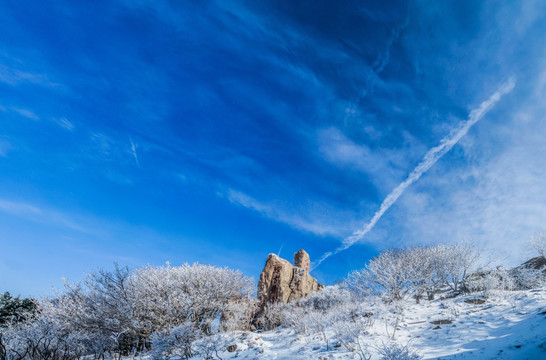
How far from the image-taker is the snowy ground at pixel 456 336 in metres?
9.38

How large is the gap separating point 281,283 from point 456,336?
24878 mm

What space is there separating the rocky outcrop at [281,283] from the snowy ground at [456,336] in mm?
15609

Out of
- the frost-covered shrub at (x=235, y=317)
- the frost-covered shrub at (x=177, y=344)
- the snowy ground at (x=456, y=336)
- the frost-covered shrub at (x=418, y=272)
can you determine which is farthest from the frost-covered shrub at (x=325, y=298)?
the frost-covered shrub at (x=177, y=344)

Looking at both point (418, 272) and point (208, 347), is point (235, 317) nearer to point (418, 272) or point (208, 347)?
point (208, 347)

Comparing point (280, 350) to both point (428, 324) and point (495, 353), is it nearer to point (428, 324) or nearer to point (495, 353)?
point (428, 324)

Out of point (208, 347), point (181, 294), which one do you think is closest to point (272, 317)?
point (181, 294)

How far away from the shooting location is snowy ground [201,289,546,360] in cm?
938

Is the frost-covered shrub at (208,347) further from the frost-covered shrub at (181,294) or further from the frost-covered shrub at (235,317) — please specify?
the frost-covered shrub at (235,317)

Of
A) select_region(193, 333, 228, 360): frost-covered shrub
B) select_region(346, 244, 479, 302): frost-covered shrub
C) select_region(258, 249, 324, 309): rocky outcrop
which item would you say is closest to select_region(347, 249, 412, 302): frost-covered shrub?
select_region(346, 244, 479, 302): frost-covered shrub

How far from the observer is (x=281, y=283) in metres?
34.9

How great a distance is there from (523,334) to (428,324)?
6443 millimetres

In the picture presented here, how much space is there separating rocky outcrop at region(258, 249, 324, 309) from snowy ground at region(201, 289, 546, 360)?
15609 millimetres

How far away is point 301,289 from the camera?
118 ft

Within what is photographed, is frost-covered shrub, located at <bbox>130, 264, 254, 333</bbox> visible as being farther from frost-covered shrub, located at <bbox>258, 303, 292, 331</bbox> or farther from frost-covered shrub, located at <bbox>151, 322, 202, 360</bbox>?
frost-covered shrub, located at <bbox>258, 303, 292, 331</bbox>
